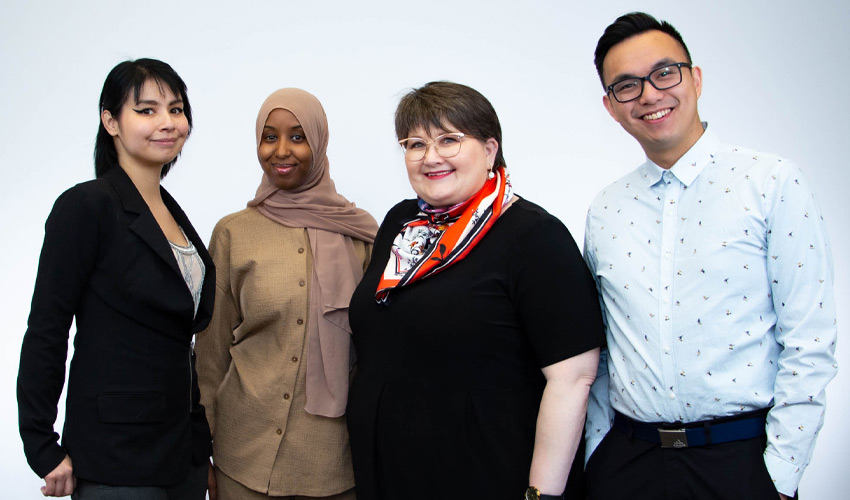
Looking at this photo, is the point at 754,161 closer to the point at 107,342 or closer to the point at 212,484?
the point at 107,342

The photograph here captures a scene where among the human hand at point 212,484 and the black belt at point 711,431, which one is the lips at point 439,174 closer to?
the black belt at point 711,431

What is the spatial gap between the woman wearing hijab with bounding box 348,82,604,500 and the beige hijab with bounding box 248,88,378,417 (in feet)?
0.68

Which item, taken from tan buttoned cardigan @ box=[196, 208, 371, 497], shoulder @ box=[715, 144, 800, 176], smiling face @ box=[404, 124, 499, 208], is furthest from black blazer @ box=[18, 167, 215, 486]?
shoulder @ box=[715, 144, 800, 176]

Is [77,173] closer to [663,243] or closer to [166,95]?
[166,95]

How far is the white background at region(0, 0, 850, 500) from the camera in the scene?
3137mm

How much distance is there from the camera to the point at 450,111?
1.71 meters

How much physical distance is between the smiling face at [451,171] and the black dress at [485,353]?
5.0 inches

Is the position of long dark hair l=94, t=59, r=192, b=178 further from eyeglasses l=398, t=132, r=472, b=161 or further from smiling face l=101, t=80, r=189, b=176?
eyeglasses l=398, t=132, r=472, b=161

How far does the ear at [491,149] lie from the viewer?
1762mm

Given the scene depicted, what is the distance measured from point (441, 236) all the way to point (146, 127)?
2.54ft

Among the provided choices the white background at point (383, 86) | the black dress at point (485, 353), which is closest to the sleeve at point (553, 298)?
the black dress at point (485, 353)

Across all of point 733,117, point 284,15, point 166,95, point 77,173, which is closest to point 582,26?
point 733,117

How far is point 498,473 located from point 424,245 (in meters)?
0.59

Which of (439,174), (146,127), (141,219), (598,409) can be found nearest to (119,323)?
(141,219)
